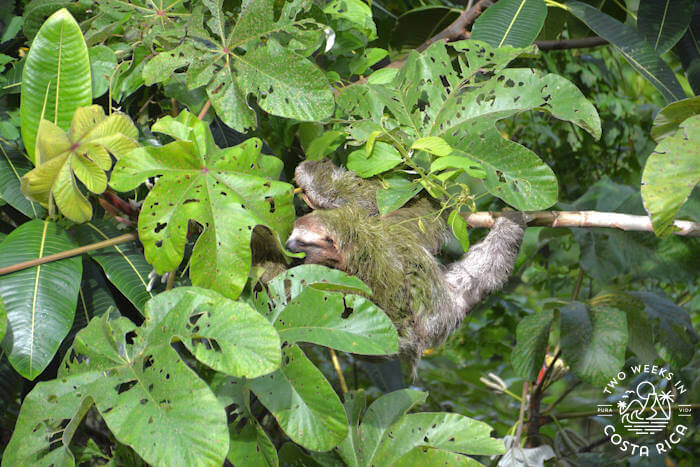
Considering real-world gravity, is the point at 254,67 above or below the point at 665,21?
above

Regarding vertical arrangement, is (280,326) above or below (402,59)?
below

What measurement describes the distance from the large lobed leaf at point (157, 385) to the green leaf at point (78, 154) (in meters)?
0.29

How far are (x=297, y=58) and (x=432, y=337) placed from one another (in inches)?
33.6

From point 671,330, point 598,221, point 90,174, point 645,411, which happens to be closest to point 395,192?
point 598,221

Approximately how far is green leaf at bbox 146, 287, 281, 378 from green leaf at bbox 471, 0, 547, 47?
3.71 feet

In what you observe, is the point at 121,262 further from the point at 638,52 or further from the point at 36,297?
the point at 638,52

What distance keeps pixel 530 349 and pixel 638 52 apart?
3.48 ft

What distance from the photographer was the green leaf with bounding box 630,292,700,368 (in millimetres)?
2117

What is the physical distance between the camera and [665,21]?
186cm

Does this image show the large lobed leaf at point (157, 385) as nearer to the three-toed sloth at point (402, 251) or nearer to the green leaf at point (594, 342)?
the three-toed sloth at point (402, 251)

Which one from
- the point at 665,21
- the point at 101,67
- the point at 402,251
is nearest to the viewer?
the point at 101,67

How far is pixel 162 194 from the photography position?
3.61 feet

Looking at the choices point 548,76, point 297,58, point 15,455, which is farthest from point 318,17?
point 15,455

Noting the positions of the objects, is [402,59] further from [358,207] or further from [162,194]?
[162,194]
